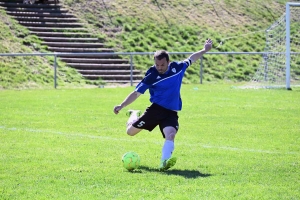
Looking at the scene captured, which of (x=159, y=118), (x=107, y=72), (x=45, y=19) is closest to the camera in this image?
(x=159, y=118)

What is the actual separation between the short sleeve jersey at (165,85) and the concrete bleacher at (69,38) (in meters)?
18.5

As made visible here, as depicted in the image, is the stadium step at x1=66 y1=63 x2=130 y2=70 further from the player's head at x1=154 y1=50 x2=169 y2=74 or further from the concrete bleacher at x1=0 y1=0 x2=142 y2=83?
the player's head at x1=154 y1=50 x2=169 y2=74

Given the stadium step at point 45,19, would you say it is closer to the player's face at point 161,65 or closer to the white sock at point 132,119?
the white sock at point 132,119

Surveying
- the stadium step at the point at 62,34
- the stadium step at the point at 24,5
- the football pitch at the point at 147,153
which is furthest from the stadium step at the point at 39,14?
the football pitch at the point at 147,153

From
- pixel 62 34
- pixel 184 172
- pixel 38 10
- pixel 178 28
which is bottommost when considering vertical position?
pixel 184 172

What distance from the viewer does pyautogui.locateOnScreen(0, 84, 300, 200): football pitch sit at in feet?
22.7

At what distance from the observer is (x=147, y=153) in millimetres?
9547

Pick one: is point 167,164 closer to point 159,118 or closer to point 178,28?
point 159,118

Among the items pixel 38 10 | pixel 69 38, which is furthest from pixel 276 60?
pixel 38 10

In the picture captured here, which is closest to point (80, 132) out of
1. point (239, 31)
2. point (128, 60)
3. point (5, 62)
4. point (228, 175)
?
point (228, 175)

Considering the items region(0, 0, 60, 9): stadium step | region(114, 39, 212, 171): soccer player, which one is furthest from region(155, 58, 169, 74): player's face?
region(0, 0, 60, 9): stadium step

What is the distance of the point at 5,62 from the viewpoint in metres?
25.6

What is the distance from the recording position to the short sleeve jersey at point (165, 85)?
859 cm

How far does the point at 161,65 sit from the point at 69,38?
70.7 feet
